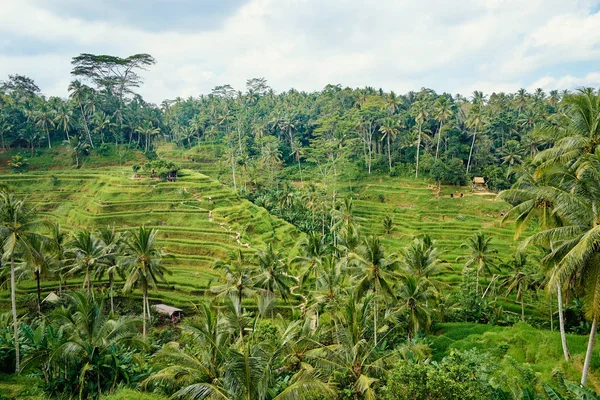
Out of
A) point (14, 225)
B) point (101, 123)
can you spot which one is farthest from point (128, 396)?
point (101, 123)

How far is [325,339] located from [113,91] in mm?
83712

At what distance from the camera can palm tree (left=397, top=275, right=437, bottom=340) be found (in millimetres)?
24094

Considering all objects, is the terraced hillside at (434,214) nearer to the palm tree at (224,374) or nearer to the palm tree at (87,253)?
the palm tree at (87,253)

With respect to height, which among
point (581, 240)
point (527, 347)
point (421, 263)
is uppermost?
point (581, 240)

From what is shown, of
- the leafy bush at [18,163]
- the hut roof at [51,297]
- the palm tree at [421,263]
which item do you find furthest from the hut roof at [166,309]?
the leafy bush at [18,163]

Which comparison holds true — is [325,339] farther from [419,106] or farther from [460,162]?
[419,106]

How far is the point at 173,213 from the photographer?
169 ft

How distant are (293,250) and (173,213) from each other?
18.7 metres

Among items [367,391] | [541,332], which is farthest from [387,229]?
[367,391]

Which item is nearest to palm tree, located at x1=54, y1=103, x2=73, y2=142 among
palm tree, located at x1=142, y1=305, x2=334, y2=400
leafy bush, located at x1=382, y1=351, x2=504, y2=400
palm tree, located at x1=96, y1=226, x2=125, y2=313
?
palm tree, located at x1=96, y1=226, x2=125, y2=313

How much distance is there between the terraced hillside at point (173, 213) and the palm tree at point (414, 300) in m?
21.1

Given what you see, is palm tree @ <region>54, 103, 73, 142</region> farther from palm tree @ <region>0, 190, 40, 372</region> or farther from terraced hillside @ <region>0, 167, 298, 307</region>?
palm tree @ <region>0, 190, 40, 372</region>

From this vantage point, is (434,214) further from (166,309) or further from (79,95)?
(79,95)

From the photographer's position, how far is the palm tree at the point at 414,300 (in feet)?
79.0
